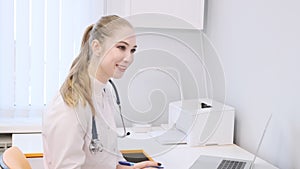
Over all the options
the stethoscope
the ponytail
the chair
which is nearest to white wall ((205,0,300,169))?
the stethoscope

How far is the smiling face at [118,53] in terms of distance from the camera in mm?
980

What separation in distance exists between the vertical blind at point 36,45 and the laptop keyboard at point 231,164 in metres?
1.17

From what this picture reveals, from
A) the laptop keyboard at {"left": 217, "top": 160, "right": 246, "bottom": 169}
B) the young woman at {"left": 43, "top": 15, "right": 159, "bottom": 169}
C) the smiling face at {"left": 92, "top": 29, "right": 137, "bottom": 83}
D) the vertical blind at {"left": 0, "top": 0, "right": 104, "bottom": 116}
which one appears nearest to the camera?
the smiling face at {"left": 92, "top": 29, "right": 137, "bottom": 83}

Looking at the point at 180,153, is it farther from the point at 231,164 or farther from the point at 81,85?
the point at 81,85

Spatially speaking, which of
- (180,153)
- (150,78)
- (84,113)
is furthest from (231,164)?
(84,113)

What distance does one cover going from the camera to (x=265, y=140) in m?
1.75

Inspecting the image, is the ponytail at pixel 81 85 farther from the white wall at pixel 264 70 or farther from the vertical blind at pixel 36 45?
the vertical blind at pixel 36 45

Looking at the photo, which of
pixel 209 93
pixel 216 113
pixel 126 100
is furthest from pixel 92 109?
pixel 209 93

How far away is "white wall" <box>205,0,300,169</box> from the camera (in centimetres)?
157

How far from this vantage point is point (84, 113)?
1.14 m

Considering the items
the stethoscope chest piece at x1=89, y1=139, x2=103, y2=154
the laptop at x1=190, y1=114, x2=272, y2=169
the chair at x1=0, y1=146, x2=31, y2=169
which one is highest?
the stethoscope chest piece at x1=89, y1=139, x2=103, y2=154

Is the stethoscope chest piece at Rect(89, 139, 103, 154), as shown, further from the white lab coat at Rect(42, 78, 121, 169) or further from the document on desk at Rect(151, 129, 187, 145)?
the document on desk at Rect(151, 129, 187, 145)

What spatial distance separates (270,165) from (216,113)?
0.40 m

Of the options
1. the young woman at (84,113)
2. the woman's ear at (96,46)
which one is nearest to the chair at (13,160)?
the young woman at (84,113)
